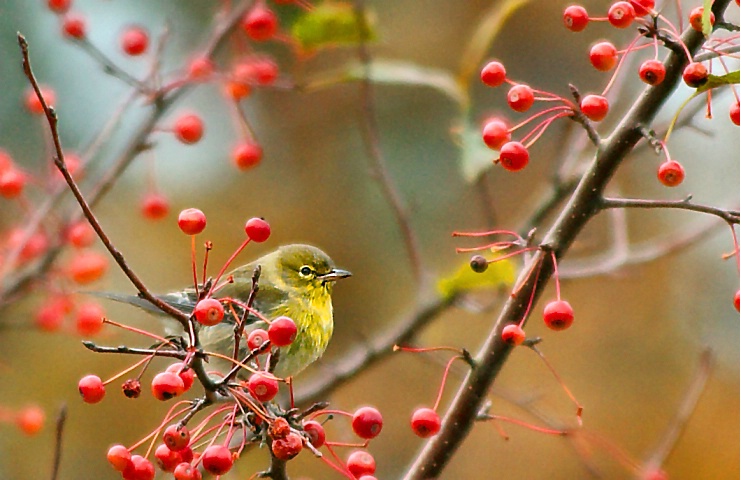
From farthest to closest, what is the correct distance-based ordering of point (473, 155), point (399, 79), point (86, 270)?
point (86, 270) → point (399, 79) → point (473, 155)

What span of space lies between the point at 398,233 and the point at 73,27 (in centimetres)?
488

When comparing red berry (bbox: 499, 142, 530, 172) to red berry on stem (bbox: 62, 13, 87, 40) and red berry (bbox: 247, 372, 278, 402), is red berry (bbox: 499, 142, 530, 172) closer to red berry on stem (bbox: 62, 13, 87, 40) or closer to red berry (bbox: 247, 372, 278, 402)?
red berry (bbox: 247, 372, 278, 402)

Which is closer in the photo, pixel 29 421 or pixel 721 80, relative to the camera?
pixel 721 80

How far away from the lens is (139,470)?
6.87 ft

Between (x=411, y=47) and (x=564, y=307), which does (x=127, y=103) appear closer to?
(x=564, y=307)

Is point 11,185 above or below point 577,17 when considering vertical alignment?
below

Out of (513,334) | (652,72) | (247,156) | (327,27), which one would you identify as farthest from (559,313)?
(247,156)

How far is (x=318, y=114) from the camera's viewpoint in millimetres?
9625

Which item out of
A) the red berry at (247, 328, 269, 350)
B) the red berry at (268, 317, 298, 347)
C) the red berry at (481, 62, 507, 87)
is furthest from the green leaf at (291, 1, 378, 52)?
the red berry at (268, 317, 298, 347)

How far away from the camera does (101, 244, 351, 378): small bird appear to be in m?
3.96

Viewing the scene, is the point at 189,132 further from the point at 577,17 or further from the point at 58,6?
the point at 577,17

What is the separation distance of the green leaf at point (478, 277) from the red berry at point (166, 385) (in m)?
1.33

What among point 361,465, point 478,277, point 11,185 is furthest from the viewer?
point 11,185

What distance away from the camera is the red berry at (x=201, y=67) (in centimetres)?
355
